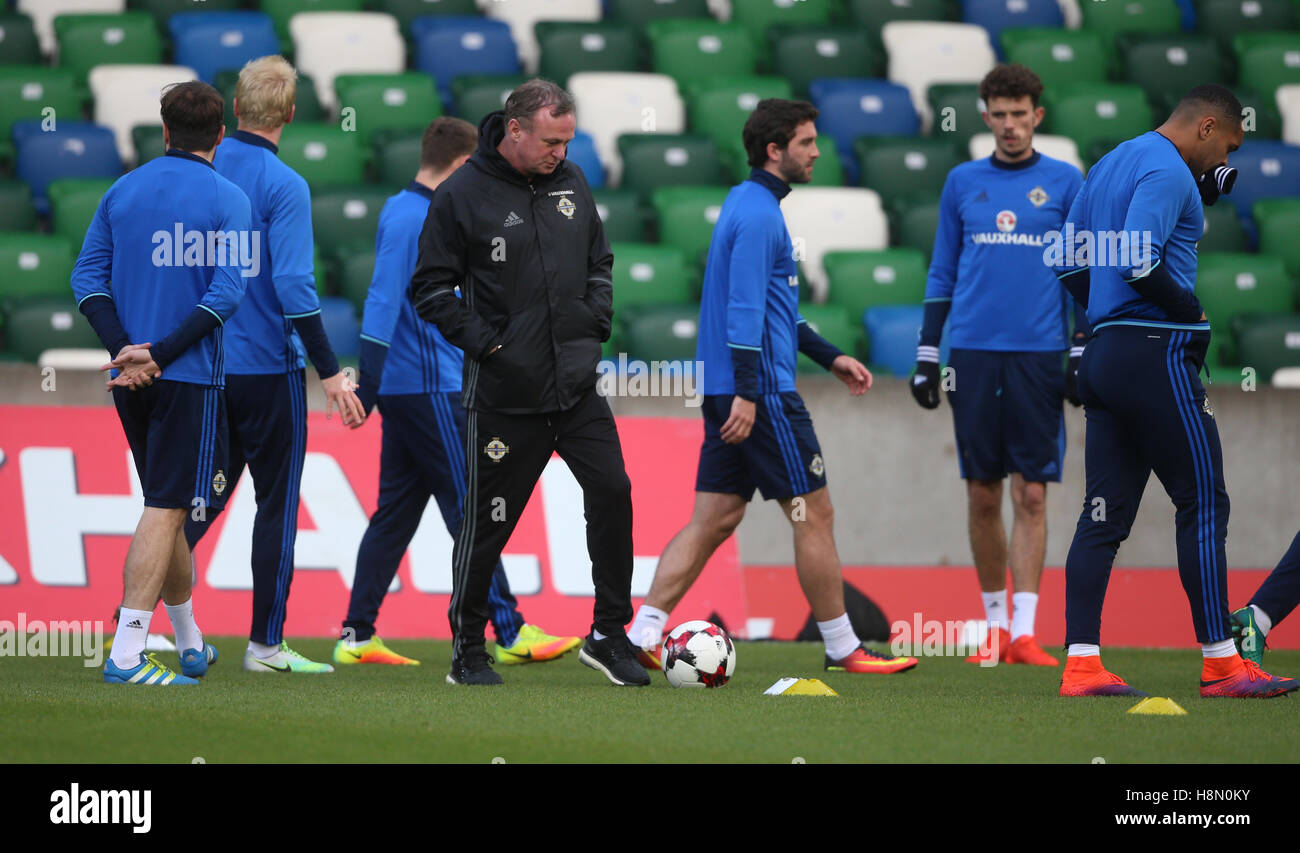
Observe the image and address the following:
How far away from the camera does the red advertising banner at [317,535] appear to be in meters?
8.15

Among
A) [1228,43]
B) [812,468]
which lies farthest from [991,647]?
[1228,43]

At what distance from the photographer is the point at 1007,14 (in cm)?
1391

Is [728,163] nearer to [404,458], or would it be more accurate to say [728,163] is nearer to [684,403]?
[684,403]

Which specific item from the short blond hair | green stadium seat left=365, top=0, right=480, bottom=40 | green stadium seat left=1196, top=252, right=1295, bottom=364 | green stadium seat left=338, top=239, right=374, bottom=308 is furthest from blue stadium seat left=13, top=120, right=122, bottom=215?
green stadium seat left=1196, top=252, right=1295, bottom=364

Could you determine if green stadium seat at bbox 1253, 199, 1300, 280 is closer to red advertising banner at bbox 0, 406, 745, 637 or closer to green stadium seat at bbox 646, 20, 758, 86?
green stadium seat at bbox 646, 20, 758, 86

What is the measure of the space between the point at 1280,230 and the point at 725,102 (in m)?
4.07

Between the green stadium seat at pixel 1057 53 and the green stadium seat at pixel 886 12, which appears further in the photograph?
the green stadium seat at pixel 886 12

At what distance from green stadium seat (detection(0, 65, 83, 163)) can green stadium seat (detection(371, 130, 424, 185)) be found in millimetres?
2182

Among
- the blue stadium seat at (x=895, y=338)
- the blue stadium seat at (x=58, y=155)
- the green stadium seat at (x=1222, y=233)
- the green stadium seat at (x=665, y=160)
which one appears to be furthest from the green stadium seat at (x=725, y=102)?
the blue stadium seat at (x=58, y=155)

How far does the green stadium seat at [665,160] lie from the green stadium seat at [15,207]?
3.95m

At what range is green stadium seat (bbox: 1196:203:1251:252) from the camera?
38.8 feet

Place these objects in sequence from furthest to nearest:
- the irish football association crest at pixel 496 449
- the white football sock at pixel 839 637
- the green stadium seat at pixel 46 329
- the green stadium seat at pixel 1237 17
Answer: the green stadium seat at pixel 1237 17 < the green stadium seat at pixel 46 329 < the white football sock at pixel 839 637 < the irish football association crest at pixel 496 449

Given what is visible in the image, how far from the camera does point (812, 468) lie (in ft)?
21.8

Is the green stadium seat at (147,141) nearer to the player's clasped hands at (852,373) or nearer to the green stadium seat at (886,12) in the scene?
the player's clasped hands at (852,373)
